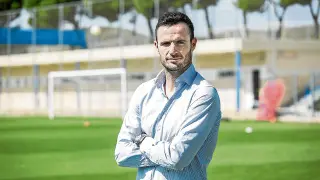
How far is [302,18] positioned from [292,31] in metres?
0.89

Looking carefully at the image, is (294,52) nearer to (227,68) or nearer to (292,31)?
(292,31)

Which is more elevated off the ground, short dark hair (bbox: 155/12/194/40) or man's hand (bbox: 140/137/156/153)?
short dark hair (bbox: 155/12/194/40)

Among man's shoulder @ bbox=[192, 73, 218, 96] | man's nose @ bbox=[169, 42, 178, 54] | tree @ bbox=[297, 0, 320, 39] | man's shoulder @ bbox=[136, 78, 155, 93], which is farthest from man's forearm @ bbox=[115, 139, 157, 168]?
tree @ bbox=[297, 0, 320, 39]

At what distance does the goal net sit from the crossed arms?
35.8 metres

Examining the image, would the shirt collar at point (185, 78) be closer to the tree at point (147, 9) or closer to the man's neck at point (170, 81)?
the man's neck at point (170, 81)

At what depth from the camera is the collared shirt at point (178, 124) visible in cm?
308

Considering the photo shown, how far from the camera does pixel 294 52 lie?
3566 cm

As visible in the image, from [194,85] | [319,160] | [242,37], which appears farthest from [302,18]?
[194,85]

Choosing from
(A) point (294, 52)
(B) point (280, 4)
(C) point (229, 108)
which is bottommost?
(C) point (229, 108)

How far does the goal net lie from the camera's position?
1597 inches

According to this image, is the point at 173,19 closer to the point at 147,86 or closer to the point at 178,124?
the point at 147,86

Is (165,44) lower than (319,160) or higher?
higher

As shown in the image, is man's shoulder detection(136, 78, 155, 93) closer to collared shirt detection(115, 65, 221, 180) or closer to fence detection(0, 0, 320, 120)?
collared shirt detection(115, 65, 221, 180)

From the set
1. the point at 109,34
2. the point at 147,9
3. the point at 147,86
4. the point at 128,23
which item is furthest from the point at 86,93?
the point at 147,86
